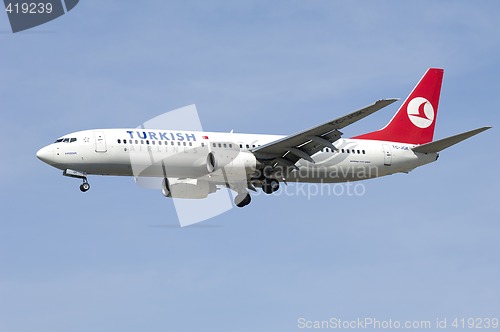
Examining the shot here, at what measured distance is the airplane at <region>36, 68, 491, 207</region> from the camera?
180ft

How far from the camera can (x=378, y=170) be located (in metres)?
61.3

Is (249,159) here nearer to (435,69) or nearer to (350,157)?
(350,157)

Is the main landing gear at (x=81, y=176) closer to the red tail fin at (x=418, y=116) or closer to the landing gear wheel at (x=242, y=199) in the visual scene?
the landing gear wheel at (x=242, y=199)

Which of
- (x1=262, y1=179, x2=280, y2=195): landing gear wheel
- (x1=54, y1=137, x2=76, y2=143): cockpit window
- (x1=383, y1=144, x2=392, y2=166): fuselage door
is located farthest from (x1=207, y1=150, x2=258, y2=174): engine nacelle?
(x1=383, y1=144, x2=392, y2=166): fuselage door

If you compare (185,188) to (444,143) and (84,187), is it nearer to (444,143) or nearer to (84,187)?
(84,187)

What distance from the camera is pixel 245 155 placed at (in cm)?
5684

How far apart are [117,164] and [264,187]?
8855mm

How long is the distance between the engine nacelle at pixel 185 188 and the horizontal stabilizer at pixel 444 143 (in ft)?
40.4

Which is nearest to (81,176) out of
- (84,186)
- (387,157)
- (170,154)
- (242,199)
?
(84,186)

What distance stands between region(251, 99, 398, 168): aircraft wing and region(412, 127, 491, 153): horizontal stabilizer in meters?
6.52

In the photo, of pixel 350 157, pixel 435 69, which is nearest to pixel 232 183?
pixel 350 157

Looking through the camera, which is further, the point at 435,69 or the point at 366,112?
the point at 435,69

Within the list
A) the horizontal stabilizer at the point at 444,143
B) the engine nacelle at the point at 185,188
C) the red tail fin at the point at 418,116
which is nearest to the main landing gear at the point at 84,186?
the engine nacelle at the point at 185,188

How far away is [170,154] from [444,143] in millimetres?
15484
